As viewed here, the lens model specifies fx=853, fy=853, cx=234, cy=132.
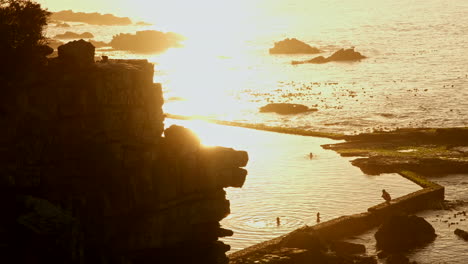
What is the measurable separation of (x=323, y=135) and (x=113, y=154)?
80887 millimetres

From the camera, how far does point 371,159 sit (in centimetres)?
11525

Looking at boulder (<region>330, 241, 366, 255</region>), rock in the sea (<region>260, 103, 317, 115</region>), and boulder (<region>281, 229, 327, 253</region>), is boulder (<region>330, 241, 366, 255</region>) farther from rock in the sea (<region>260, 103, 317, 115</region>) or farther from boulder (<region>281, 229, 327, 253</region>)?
rock in the sea (<region>260, 103, 317, 115</region>)

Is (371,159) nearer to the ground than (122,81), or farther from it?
nearer to the ground

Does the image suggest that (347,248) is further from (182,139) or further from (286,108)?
(286,108)

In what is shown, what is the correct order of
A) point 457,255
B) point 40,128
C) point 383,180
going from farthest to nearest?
point 383,180
point 457,255
point 40,128

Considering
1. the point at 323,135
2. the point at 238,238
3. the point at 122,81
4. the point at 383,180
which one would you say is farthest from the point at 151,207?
the point at 323,135

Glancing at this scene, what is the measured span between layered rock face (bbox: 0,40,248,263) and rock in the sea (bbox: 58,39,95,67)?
110mm

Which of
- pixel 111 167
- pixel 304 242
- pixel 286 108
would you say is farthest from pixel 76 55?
pixel 286 108

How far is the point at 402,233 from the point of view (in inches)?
3187

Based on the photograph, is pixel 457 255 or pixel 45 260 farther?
pixel 457 255

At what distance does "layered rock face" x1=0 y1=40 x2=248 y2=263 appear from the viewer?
5741 centimetres

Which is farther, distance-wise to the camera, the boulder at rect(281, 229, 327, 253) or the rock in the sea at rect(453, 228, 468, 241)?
the rock in the sea at rect(453, 228, 468, 241)

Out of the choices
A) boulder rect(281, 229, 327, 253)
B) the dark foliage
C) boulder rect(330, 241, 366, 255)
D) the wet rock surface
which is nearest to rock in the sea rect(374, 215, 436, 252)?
boulder rect(330, 241, 366, 255)

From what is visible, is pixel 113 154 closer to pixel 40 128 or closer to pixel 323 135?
pixel 40 128
